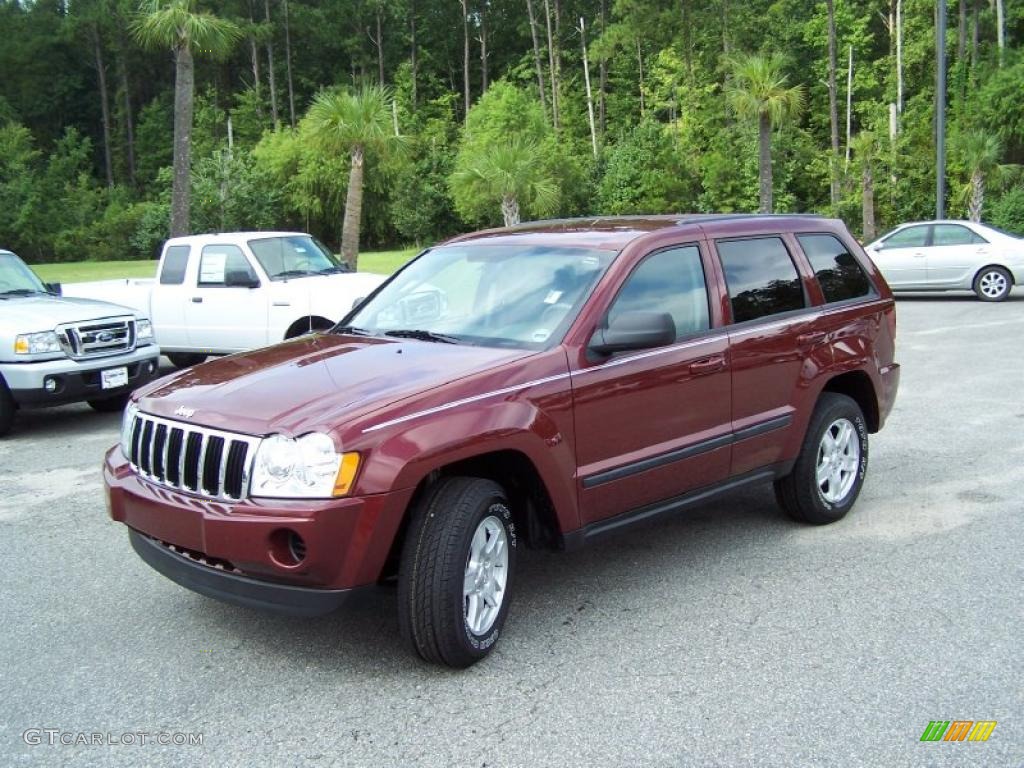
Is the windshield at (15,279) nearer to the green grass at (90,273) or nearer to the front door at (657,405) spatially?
the front door at (657,405)

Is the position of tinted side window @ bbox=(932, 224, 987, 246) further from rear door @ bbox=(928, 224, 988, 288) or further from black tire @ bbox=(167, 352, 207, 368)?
black tire @ bbox=(167, 352, 207, 368)

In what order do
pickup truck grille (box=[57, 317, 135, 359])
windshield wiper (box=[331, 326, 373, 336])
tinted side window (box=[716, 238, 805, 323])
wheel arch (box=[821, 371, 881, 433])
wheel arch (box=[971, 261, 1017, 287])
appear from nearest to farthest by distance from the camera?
windshield wiper (box=[331, 326, 373, 336]) < tinted side window (box=[716, 238, 805, 323]) < wheel arch (box=[821, 371, 881, 433]) < pickup truck grille (box=[57, 317, 135, 359]) < wheel arch (box=[971, 261, 1017, 287])

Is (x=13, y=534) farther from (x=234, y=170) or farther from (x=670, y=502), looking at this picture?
(x=234, y=170)

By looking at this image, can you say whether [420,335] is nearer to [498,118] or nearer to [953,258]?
[953,258]

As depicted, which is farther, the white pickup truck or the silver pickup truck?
the white pickup truck

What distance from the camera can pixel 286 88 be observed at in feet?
261

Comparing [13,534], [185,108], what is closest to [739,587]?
[13,534]

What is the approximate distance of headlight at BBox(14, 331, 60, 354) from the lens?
27.8ft

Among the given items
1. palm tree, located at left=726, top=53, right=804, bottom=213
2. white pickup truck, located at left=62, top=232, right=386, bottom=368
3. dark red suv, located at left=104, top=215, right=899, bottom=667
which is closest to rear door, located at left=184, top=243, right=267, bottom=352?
white pickup truck, located at left=62, top=232, right=386, bottom=368

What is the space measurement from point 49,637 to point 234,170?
57.3 metres

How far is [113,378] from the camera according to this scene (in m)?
8.97

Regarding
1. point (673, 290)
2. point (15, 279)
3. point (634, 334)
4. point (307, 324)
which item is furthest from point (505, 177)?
point (634, 334)

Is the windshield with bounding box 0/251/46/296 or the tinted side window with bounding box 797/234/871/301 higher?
Answer: the windshield with bounding box 0/251/46/296

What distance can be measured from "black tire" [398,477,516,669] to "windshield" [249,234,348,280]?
8.29 meters
